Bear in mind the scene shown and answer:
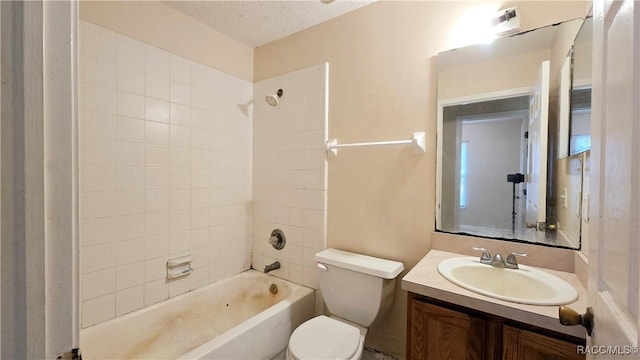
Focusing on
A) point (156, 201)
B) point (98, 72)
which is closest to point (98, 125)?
point (98, 72)

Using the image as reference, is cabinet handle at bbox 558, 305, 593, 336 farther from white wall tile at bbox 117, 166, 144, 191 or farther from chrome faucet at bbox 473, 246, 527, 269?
white wall tile at bbox 117, 166, 144, 191

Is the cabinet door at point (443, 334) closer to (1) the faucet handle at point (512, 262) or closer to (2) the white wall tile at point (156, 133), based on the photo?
(1) the faucet handle at point (512, 262)

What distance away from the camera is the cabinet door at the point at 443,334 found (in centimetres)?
103

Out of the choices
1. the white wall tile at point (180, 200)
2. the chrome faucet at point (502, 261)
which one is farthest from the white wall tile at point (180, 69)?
the chrome faucet at point (502, 261)

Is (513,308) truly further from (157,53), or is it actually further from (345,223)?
(157,53)

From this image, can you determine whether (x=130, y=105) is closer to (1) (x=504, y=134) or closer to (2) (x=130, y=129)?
(2) (x=130, y=129)

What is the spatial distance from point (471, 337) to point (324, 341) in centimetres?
70

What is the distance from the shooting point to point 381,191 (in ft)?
5.75

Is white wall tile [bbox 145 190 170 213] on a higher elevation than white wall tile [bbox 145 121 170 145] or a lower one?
lower

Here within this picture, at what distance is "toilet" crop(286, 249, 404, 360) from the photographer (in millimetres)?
1360

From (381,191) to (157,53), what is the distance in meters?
1.67

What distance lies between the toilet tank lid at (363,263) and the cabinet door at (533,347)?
0.61 metres

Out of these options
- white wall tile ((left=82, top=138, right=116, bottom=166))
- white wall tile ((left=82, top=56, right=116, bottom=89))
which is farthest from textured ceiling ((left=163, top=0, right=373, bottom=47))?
white wall tile ((left=82, top=138, right=116, bottom=166))

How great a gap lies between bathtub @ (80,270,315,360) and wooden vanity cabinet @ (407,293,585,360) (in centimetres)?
84
